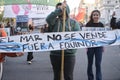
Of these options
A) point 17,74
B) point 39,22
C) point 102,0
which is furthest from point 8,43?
point 102,0

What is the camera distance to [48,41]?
760 centimetres

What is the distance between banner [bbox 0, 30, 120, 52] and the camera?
7523 mm

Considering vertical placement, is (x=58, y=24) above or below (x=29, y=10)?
below

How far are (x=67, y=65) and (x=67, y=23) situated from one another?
28.8 inches

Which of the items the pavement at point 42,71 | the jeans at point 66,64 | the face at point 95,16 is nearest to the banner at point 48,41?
the jeans at point 66,64

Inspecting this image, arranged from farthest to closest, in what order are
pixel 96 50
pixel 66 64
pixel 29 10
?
1. pixel 29 10
2. pixel 96 50
3. pixel 66 64

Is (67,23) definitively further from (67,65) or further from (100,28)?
(100,28)

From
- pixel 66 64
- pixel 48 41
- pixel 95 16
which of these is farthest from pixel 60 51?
pixel 95 16

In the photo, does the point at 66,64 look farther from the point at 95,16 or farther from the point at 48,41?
the point at 95,16

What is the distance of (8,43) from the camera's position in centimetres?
782

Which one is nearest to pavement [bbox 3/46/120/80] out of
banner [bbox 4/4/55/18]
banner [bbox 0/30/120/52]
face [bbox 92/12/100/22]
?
banner [bbox 4/4/55/18]

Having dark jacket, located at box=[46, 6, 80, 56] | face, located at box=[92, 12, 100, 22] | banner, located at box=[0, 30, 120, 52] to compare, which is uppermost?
face, located at box=[92, 12, 100, 22]

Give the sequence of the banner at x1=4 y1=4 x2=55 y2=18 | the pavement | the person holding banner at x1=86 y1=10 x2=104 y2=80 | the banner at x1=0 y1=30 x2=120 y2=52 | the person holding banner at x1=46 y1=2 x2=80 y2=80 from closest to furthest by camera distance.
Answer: the person holding banner at x1=46 y1=2 x2=80 y2=80, the banner at x1=0 y1=30 x2=120 y2=52, the person holding banner at x1=86 y1=10 x2=104 y2=80, the pavement, the banner at x1=4 y1=4 x2=55 y2=18

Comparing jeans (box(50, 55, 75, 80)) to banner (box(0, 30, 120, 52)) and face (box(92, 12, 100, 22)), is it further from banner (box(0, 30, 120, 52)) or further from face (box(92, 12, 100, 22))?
face (box(92, 12, 100, 22))
